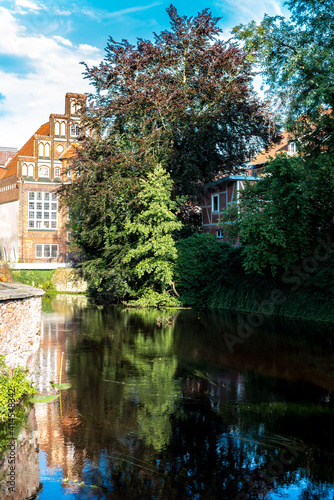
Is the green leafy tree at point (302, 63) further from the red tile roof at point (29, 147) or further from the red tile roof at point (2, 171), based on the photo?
the red tile roof at point (2, 171)

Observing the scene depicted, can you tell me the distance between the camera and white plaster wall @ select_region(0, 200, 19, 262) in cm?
4406

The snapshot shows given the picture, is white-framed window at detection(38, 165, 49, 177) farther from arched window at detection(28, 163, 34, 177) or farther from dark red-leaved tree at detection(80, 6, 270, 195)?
dark red-leaved tree at detection(80, 6, 270, 195)

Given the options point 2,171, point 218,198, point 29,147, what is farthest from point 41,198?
point 218,198

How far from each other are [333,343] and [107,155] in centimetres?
1762

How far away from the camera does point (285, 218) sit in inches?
849

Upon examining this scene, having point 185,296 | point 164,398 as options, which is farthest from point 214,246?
point 164,398

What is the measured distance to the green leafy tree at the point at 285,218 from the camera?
21.1m

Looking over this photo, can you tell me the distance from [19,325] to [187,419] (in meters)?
3.53

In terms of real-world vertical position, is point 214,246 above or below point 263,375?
above

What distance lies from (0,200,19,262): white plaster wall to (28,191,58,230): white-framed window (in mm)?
1334

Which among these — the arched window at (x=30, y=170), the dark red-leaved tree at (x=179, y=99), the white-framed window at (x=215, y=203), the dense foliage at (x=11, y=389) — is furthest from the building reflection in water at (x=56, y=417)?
the arched window at (x=30, y=170)

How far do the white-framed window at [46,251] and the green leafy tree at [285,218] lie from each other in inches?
991

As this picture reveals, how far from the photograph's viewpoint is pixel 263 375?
12.0 meters

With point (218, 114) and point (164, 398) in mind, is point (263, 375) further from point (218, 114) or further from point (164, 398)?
point (218, 114)
